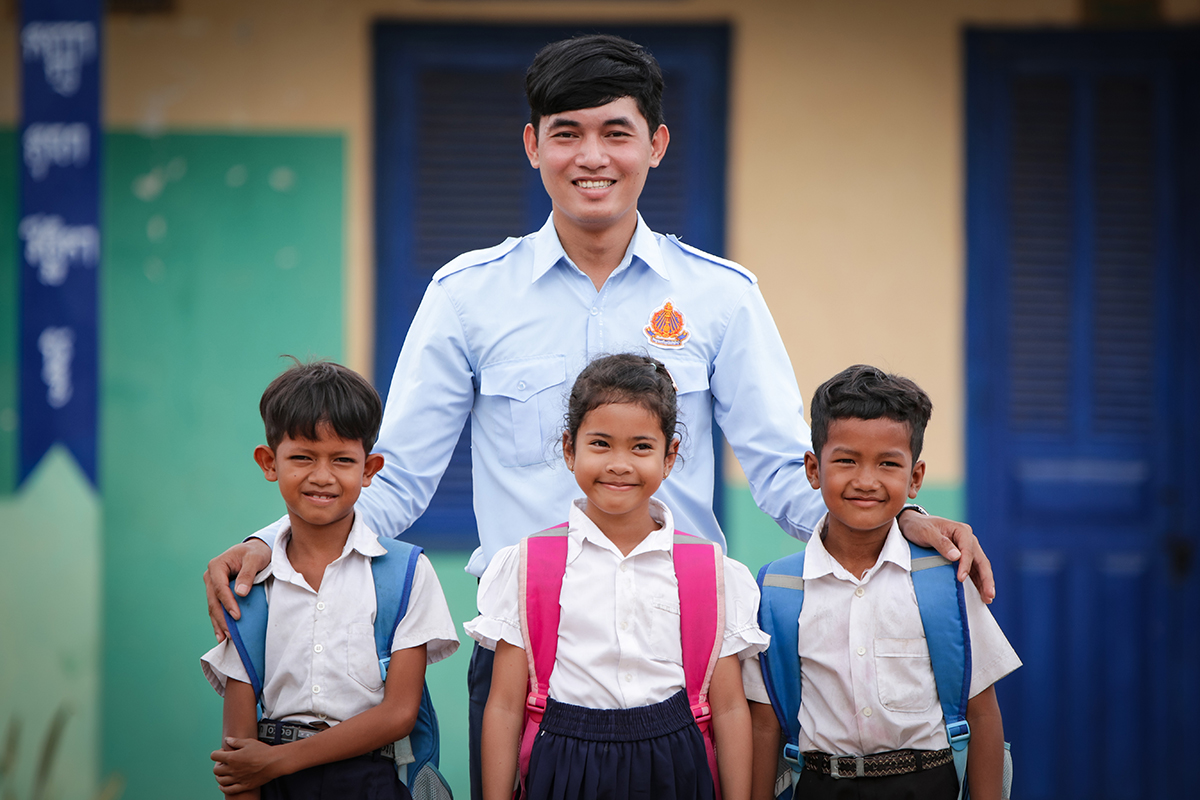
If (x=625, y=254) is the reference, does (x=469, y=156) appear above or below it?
above

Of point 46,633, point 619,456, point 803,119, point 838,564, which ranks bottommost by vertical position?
point 46,633

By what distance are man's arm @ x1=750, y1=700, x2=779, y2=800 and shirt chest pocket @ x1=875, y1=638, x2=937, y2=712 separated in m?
0.19

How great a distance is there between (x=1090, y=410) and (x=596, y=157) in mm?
2648

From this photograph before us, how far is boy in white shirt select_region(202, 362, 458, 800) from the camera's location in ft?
5.98

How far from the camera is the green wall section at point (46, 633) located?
363 cm

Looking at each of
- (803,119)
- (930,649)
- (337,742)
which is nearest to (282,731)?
(337,742)

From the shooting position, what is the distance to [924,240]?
3.93 metres

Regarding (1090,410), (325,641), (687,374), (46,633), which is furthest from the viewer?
(1090,410)

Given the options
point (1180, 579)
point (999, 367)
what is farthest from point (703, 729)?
point (1180, 579)

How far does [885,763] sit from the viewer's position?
72.7 inches

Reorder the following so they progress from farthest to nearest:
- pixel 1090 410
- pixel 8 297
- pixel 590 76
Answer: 1. pixel 1090 410
2. pixel 8 297
3. pixel 590 76

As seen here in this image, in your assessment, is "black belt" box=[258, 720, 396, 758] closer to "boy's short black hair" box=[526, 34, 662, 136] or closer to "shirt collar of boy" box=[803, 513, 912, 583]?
"shirt collar of boy" box=[803, 513, 912, 583]

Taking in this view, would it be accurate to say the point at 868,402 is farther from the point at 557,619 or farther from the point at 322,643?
the point at 322,643

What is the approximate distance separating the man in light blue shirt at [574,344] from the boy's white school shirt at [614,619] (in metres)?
0.21
